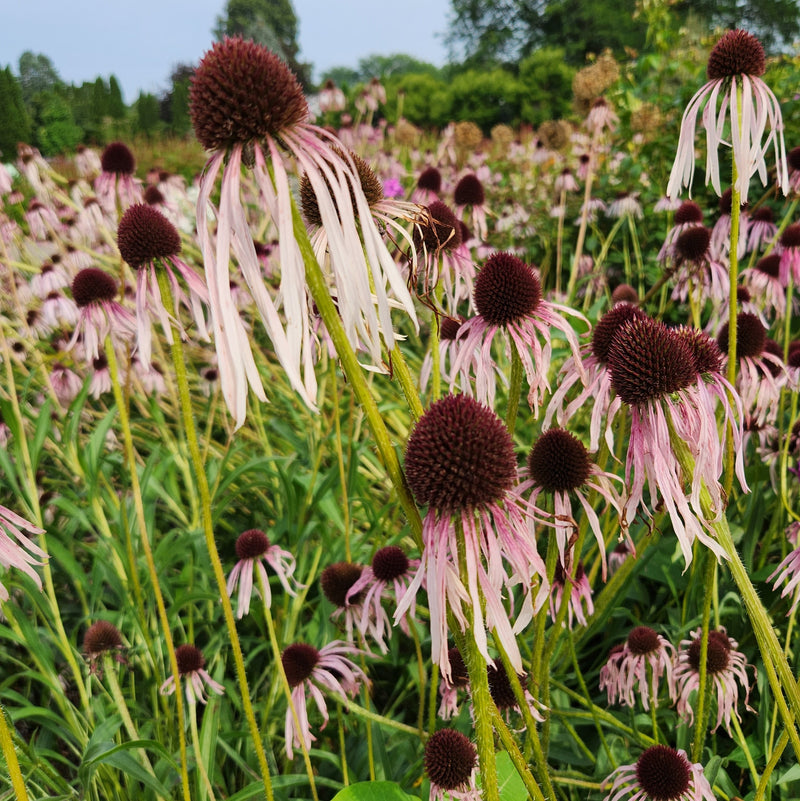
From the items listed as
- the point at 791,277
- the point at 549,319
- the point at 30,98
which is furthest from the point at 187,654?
the point at 30,98

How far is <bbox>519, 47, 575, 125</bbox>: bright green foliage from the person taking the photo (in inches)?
731

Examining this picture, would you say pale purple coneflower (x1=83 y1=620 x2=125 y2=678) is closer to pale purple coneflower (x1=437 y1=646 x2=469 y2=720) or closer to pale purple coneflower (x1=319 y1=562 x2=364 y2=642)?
pale purple coneflower (x1=319 y1=562 x2=364 y2=642)

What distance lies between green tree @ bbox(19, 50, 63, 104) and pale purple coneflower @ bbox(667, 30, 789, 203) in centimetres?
3190

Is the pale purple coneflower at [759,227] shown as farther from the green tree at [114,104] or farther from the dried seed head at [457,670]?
the green tree at [114,104]

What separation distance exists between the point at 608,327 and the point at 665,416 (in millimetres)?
270

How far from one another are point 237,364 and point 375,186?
0.52 meters

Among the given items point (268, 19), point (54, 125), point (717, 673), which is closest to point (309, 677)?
point (717, 673)

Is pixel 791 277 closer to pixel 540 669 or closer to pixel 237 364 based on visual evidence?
pixel 540 669

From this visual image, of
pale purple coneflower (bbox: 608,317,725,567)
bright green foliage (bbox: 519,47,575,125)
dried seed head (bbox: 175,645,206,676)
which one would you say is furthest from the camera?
bright green foliage (bbox: 519,47,575,125)

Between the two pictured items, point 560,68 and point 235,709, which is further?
point 560,68

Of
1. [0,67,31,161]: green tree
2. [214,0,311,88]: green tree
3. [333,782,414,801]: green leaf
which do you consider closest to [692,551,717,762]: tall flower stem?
[333,782,414,801]: green leaf

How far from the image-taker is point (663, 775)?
3.34ft

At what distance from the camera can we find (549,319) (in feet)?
3.60

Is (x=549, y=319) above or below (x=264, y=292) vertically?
A: below
